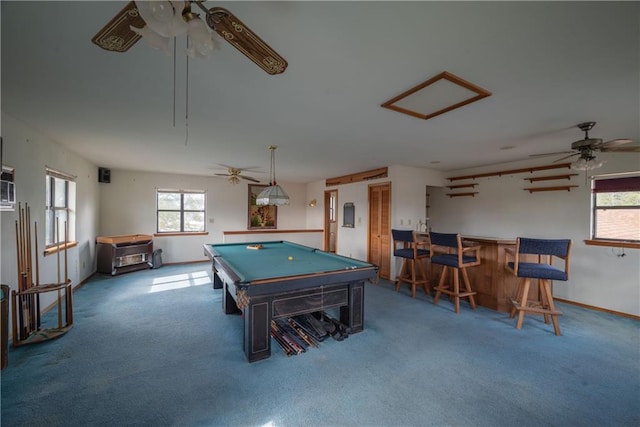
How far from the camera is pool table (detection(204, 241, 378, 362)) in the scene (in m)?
2.41

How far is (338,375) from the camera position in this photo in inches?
88.5

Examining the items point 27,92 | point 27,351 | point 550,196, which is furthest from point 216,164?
point 550,196

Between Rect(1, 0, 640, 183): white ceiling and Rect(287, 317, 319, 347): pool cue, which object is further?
Rect(287, 317, 319, 347): pool cue

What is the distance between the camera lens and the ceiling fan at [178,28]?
90 centimetres

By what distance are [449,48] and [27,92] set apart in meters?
3.34

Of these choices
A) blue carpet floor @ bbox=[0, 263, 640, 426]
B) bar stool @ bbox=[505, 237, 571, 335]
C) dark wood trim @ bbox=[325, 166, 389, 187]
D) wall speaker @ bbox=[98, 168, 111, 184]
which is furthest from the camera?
wall speaker @ bbox=[98, 168, 111, 184]

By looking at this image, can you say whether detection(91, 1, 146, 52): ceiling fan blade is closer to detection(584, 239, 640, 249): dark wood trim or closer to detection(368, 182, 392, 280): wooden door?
detection(368, 182, 392, 280): wooden door

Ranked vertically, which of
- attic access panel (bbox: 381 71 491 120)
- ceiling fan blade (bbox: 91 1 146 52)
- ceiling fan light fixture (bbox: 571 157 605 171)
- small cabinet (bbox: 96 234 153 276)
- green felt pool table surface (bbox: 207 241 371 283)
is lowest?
small cabinet (bbox: 96 234 153 276)

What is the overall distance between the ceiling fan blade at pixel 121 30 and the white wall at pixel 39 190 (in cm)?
260

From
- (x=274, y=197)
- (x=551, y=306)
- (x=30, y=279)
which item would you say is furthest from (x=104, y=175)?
(x=551, y=306)

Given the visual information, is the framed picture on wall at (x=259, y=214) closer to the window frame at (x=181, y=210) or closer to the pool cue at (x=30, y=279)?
the window frame at (x=181, y=210)

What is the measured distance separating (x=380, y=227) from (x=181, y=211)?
17.0ft

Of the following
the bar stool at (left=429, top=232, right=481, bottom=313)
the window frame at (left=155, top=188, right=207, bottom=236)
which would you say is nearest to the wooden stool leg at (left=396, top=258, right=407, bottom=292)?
the bar stool at (left=429, top=232, right=481, bottom=313)

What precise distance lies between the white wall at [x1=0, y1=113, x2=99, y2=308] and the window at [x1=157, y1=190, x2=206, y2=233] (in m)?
1.67
